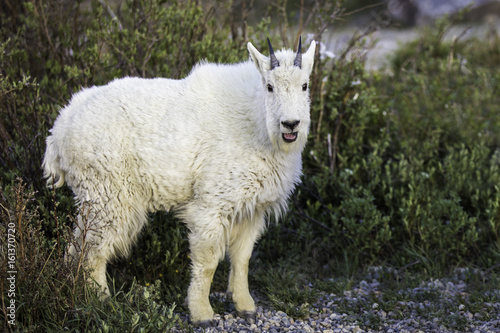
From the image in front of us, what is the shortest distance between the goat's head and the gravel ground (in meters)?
1.62

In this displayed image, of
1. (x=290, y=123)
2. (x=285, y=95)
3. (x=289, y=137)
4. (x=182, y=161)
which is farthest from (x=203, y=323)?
(x=285, y=95)

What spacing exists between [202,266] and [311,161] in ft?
8.70

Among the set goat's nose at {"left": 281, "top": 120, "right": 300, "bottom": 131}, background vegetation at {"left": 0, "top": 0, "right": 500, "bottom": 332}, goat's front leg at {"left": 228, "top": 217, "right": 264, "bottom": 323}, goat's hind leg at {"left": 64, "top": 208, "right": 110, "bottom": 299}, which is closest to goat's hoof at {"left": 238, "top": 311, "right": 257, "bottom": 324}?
goat's front leg at {"left": 228, "top": 217, "right": 264, "bottom": 323}

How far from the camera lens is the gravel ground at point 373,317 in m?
4.46

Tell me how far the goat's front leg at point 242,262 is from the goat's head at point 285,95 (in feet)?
3.17

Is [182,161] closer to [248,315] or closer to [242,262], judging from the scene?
[242,262]

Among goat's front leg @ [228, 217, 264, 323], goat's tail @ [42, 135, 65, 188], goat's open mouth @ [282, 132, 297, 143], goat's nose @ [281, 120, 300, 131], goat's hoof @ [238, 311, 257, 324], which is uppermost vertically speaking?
goat's nose @ [281, 120, 300, 131]

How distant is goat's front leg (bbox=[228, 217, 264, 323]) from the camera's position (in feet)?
15.7

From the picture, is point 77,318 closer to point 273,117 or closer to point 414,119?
point 273,117

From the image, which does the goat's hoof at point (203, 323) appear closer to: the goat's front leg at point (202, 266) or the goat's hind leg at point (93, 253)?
the goat's front leg at point (202, 266)

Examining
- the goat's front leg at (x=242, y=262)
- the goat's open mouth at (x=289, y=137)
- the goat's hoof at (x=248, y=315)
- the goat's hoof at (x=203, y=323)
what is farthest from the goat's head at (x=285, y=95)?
the goat's hoof at (x=203, y=323)

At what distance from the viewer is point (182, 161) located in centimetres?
457

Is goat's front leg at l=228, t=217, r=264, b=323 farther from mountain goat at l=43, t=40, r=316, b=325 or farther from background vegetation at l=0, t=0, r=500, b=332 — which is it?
background vegetation at l=0, t=0, r=500, b=332

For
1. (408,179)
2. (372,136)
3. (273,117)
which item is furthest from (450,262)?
(273,117)
